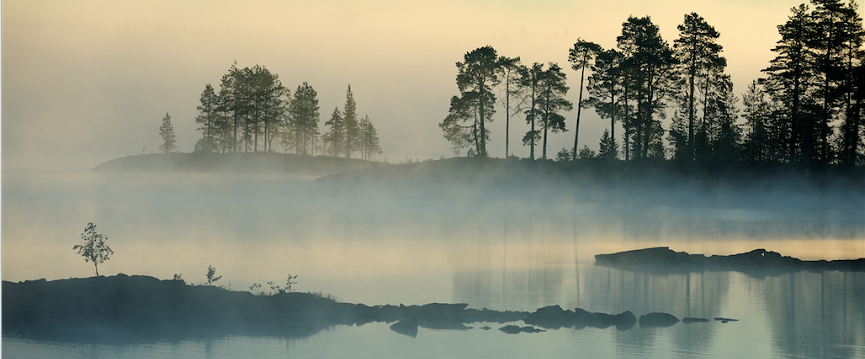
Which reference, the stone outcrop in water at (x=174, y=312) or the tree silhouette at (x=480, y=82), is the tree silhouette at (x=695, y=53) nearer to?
the tree silhouette at (x=480, y=82)

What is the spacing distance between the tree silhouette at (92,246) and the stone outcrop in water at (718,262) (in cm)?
1360

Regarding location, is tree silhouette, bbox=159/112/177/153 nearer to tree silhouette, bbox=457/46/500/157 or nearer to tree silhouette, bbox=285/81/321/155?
tree silhouette, bbox=285/81/321/155

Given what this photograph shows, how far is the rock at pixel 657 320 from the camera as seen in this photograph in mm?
14430

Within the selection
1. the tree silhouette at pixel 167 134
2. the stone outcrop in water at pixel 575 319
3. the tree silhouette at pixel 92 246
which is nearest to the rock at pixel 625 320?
the stone outcrop in water at pixel 575 319

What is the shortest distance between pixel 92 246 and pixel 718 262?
17.0 metres

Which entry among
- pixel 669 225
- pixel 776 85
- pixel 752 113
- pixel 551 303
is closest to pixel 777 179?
pixel 776 85

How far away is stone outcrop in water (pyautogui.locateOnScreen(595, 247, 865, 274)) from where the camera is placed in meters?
21.8

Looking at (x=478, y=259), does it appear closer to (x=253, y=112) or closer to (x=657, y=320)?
(x=657, y=320)

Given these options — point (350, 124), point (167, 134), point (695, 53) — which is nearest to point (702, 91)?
point (695, 53)

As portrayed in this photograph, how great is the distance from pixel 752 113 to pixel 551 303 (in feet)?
186

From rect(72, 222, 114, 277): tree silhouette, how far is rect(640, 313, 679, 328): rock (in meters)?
11.8

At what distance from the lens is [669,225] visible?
117 feet

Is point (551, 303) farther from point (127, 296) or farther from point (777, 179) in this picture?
point (777, 179)

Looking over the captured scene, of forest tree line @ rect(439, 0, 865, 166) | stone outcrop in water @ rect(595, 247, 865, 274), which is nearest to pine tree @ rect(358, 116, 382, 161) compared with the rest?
forest tree line @ rect(439, 0, 865, 166)
